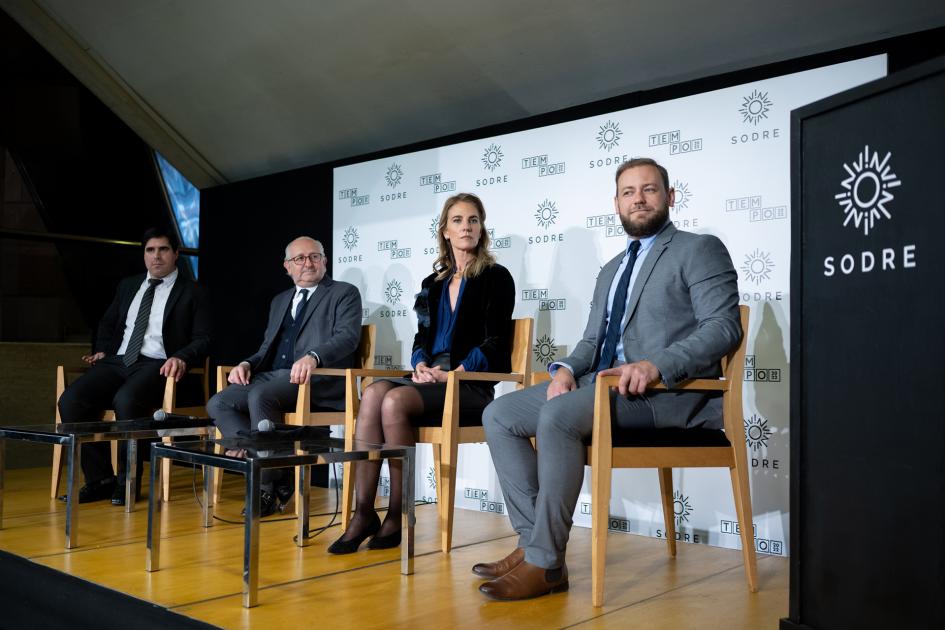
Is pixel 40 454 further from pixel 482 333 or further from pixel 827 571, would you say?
pixel 827 571

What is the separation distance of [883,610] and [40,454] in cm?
513

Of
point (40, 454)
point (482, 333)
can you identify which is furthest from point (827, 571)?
point (40, 454)

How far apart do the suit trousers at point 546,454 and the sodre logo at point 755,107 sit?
4.43 feet

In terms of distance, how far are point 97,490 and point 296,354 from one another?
1.15m

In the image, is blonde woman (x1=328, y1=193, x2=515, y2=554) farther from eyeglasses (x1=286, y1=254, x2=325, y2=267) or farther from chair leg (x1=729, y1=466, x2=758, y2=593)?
chair leg (x1=729, y1=466, x2=758, y2=593)

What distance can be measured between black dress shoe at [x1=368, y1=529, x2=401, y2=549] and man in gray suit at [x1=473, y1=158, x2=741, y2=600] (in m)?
0.49

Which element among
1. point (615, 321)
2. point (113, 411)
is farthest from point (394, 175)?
point (615, 321)

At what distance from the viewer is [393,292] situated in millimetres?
4496

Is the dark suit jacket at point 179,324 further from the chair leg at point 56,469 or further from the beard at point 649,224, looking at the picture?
the beard at point 649,224

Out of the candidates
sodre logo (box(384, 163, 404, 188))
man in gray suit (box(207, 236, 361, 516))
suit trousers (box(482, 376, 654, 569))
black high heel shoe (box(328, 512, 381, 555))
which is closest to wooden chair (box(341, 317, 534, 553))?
black high heel shoe (box(328, 512, 381, 555))

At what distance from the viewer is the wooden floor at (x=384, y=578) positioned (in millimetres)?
2102

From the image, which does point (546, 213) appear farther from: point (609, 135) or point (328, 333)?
point (328, 333)

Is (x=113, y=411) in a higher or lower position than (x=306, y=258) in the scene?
lower

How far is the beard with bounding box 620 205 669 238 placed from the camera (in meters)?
2.59
